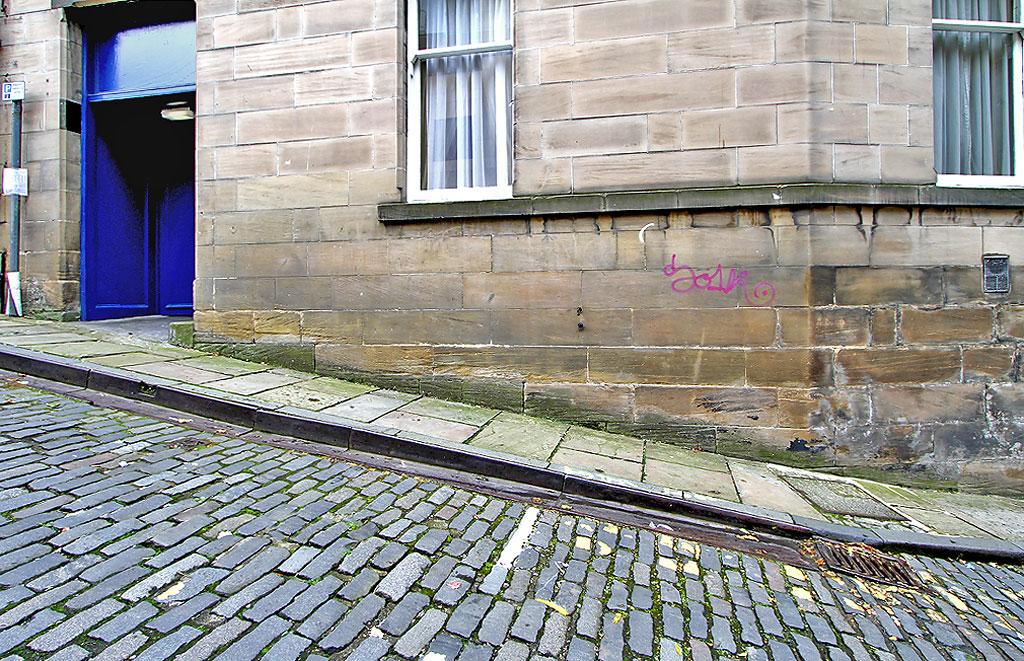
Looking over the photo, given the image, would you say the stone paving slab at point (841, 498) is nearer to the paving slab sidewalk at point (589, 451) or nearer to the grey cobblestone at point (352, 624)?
the paving slab sidewalk at point (589, 451)

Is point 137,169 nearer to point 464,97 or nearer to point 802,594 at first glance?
point 464,97

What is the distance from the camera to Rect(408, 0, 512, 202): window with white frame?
17.9 feet

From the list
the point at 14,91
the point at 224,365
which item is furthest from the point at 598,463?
the point at 14,91

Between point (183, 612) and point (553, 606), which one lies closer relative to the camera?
point (183, 612)

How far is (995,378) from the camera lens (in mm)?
4617

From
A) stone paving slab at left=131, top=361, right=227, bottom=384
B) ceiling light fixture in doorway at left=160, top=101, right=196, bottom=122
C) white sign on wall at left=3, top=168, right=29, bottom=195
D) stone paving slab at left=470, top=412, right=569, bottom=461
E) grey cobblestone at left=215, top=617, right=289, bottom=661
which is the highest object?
ceiling light fixture in doorway at left=160, top=101, right=196, bottom=122

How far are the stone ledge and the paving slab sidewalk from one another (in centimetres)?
200

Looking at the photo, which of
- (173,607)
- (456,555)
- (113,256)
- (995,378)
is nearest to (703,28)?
(995,378)

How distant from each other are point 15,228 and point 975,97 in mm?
11315

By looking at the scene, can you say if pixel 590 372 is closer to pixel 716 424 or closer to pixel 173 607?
pixel 716 424

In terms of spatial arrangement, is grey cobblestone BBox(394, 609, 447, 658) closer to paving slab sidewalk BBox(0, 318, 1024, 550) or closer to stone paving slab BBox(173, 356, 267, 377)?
paving slab sidewalk BBox(0, 318, 1024, 550)

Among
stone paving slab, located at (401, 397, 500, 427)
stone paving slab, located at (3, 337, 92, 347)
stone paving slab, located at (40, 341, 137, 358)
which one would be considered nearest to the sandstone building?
stone paving slab, located at (401, 397, 500, 427)

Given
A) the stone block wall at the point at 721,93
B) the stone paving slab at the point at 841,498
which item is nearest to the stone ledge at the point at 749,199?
the stone block wall at the point at 721,93

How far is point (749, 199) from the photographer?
15.1 ft
